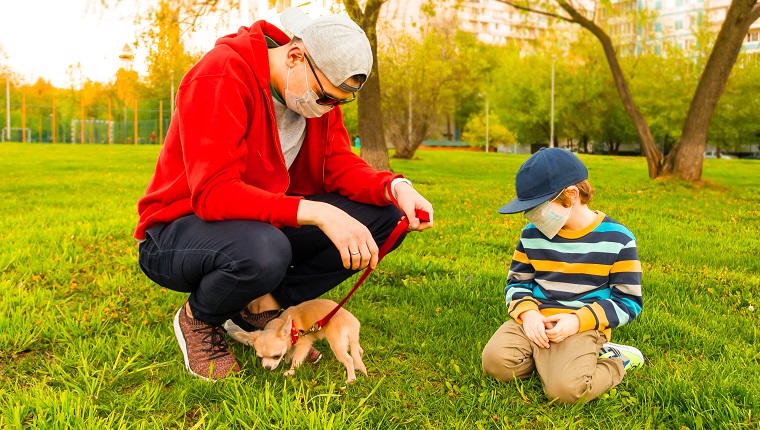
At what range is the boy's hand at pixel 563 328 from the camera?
9.21 feet

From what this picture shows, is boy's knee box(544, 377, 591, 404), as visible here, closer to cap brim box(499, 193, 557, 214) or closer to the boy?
the boy

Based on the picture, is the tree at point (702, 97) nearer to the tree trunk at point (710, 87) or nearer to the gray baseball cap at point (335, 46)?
the tree trunk at point (710, 87)

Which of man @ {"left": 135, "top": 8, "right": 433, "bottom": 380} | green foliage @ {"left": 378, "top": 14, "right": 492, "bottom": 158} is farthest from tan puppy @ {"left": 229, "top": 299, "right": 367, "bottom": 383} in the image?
green foliage @ {"left": 378, "top": 14, "right": 492, "bottom": 158}

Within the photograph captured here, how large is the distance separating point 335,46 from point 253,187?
67 centimetres

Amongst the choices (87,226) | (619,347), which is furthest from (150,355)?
(87,226)

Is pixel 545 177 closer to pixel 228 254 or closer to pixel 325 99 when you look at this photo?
pixel 325 99

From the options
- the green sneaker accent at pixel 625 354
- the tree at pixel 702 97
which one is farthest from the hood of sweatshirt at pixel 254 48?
the tree at pixel 702 97

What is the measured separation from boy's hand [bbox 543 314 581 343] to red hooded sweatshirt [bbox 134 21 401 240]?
101cm

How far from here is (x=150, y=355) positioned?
10.4 ft

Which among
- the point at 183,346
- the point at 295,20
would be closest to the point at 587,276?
the point at 295,20

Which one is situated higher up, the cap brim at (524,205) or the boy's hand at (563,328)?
the cap brim at (524,205)

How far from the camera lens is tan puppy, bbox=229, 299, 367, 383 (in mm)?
2980

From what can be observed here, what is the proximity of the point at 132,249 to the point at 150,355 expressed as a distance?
2540mm

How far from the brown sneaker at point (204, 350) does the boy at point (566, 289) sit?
1.19m
